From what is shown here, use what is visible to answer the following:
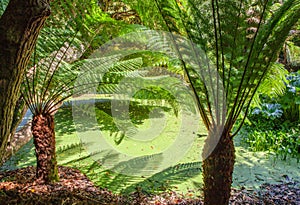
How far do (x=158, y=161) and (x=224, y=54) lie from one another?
1149 millimetres

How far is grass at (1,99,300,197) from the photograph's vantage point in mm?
2115

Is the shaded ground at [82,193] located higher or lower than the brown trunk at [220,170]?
lower

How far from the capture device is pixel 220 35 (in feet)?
5.11

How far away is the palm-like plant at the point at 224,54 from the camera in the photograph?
1515mm

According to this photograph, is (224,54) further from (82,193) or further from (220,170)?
(82,193)

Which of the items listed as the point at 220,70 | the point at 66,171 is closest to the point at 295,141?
the point at 220,70

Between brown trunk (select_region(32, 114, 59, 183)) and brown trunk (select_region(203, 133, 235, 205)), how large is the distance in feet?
3.09

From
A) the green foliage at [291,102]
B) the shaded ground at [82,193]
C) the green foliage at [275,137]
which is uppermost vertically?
the green foliage at [291,102]

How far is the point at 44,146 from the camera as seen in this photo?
183 cm

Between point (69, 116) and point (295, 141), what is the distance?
8.74ft

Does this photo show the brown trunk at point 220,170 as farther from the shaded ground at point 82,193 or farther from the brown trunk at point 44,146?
the brown trunk at point 44,146

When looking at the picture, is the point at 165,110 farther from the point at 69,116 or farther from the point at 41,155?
the point at 41,155

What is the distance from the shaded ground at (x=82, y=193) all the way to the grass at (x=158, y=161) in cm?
9

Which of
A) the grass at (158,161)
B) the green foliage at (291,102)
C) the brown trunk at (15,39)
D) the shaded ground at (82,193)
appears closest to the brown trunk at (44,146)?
the shaded ground at (82,193)
